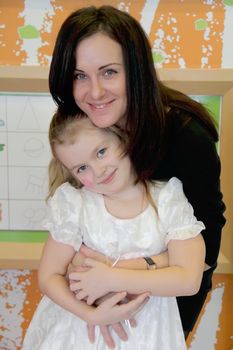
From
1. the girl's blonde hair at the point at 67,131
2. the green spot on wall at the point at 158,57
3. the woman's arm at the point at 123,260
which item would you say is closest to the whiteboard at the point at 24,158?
the green spot on wall at the point at 158,57

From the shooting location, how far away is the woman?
93cm

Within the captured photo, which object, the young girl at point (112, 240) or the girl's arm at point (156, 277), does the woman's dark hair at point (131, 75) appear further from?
the girl's arm at point (156, 277)

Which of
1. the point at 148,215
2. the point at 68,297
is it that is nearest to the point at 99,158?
the point at 148,215

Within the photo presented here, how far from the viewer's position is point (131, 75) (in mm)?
→ 948

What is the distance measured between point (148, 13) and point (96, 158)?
86 cm

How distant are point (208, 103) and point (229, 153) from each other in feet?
0.71

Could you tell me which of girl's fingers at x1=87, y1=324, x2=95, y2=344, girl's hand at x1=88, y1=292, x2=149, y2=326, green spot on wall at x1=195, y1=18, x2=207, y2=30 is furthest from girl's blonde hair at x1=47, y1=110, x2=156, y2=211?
green spot on wall at x1=195, y1=18, x2=207, y2=30

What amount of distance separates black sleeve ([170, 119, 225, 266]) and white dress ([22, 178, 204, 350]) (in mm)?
35

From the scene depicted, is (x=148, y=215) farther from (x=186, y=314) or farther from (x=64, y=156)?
(x=186, y=314)

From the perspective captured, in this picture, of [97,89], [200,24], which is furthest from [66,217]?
[200,24]

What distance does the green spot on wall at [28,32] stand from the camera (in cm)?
159

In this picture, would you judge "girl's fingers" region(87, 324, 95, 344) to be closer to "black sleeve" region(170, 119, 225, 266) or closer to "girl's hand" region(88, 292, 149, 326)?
"girl's hand" region(88, 292, 149, 326)

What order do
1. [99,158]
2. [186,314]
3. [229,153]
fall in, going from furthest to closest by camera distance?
[229,153], [186,314], [99,158]

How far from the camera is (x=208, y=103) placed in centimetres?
165
